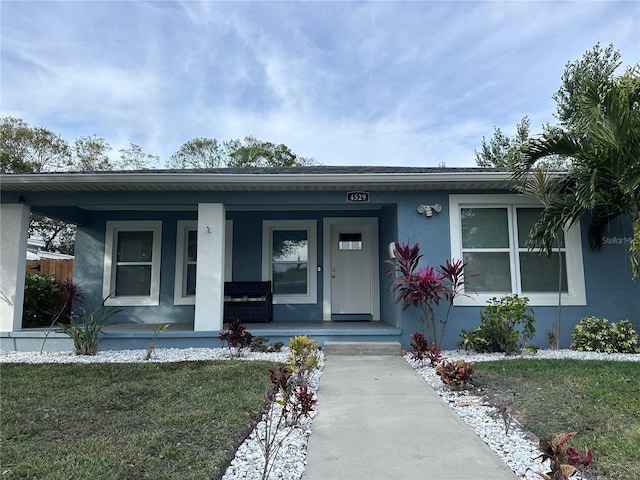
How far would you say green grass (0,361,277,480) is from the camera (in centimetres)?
235

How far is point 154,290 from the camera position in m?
8.17

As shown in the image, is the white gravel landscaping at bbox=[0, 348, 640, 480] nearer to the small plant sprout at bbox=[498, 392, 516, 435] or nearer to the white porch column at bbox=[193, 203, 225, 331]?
the small plant sprout at bbox=[498, 392, 516, 435]

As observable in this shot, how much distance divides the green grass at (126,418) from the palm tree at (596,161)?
4.71 meters

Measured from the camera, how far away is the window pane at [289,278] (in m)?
8.20

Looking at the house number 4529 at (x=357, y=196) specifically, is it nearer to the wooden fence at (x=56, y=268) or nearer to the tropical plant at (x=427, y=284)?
the tropical plant at (x=427, y=284)

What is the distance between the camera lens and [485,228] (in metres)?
6.66

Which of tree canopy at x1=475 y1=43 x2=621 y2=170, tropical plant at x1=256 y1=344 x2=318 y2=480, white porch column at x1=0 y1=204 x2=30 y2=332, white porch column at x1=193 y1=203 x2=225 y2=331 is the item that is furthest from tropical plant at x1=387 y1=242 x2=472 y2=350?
tree canopy at x1=475 y1=43 x2=621 y2=170

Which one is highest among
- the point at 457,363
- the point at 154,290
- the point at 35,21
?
the point at 35,21

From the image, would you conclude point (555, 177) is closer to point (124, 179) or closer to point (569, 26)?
point (569, 26)

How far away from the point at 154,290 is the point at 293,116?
9.33 meters

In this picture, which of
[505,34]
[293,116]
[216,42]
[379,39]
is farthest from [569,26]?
[293,116]

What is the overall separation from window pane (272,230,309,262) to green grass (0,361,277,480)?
3.38 metres

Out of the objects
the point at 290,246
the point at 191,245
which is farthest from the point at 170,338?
the point at 290,246

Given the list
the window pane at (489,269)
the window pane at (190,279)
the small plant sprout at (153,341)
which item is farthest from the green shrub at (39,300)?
the window pane at (489,269)
